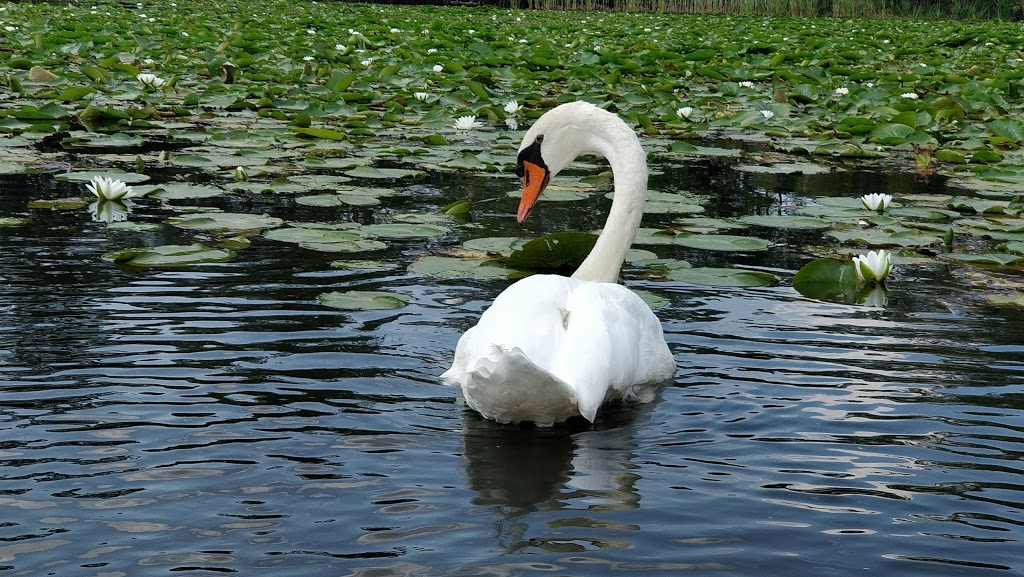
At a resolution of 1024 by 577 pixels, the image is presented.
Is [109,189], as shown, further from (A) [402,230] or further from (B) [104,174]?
(A) [402,230]

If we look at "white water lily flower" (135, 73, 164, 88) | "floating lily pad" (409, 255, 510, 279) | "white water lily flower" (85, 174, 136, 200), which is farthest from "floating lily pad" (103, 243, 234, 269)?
"white water lily flower" (135, 73, 164, 88)

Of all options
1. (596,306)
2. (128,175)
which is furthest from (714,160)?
(596,306)

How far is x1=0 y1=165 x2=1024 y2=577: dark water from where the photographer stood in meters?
2.48

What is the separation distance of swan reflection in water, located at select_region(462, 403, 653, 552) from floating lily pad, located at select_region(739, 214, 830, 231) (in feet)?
9.95

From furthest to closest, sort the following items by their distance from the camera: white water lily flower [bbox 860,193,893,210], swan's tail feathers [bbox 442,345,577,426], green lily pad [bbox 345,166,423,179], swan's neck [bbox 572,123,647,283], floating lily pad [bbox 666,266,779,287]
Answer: green lily pad [bbox 345,166,423,179] → white water lily flower [bbox 860,193,893,210] → floating lily pad [bbox 666,266,779,287] → swan's neck [bbox 572,123,647,283] → swan's tail feathers [bbox 442,345,577,426]

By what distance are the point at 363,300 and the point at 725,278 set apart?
1.64 m

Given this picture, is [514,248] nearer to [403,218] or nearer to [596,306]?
[403,218]

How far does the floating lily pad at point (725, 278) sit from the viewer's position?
16.9 ft

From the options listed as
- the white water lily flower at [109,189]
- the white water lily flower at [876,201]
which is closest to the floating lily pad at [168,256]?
the white water lily flower at [109,189]

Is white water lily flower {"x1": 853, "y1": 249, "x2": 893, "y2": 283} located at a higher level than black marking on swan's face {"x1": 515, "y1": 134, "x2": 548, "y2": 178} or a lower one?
lower

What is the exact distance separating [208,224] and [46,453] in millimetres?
2991

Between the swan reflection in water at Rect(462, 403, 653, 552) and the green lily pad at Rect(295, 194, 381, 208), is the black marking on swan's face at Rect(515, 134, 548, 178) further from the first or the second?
the green lily pad at Rect(295, 194, 381, 208)

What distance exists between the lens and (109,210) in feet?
20.6

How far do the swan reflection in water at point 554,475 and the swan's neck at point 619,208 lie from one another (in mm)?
997
